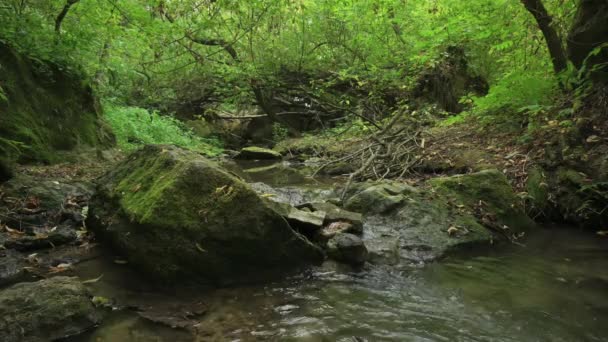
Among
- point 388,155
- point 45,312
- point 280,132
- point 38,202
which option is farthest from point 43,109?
point 280,132

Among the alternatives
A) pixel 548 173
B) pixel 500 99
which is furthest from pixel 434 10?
pixel 548 173

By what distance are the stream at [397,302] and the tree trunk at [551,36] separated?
464cm

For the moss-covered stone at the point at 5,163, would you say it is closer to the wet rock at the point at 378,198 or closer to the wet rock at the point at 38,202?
the wet rock at the point at 38,202

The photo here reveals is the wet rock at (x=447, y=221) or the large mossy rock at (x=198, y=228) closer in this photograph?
the large mossy rock at (x=198, y=228)

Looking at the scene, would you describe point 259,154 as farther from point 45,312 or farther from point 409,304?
point 45,312

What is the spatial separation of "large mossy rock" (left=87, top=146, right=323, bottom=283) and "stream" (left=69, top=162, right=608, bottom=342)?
20cm

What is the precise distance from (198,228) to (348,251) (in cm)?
174

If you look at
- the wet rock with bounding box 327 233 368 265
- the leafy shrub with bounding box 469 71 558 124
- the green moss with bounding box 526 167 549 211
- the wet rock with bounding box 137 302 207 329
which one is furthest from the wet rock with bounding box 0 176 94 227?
the leafy shrub with bounding box 469 71 558 124

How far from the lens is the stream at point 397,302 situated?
324 cm

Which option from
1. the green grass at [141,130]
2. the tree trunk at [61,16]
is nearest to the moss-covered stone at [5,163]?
the tree trunk at [61,16]

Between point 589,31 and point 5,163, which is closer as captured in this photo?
point 5,163

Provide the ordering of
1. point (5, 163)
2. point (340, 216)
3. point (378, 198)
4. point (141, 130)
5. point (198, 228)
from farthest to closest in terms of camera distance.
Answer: point (141, 130) < point (378, 198) < point (340, 216) < point (5, 163) < point (198, 228)

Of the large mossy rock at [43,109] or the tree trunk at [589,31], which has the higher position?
the tree trunk at [589,31]

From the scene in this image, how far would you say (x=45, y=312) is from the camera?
3.04 meters
